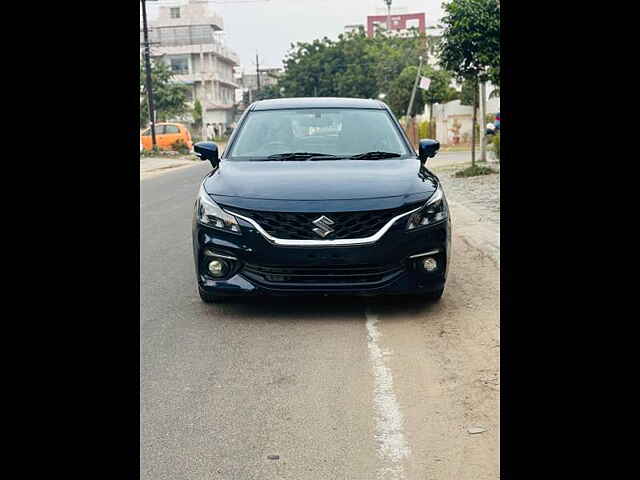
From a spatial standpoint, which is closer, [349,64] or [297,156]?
[297,156]

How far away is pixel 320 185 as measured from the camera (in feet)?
20.1

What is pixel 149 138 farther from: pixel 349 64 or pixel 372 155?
pixel 372 155

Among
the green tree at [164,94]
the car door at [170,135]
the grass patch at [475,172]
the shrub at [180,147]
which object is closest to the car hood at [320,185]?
the grass patch at [475,172]

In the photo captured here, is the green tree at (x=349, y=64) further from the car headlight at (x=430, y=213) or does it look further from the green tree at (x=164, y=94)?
the car headlight at (x=430, y=213)

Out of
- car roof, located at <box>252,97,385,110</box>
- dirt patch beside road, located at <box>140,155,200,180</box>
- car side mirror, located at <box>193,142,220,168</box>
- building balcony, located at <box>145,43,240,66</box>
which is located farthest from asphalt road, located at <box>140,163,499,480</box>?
building balcony, located at <box>145,43,240,66</box>

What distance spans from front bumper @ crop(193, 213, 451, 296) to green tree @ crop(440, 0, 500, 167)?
14.1 m

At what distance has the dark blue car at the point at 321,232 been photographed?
5.93 meters

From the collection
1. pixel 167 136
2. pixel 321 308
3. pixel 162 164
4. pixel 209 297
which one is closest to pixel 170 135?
pixel 167 136

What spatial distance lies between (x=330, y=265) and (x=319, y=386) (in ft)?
4.70
